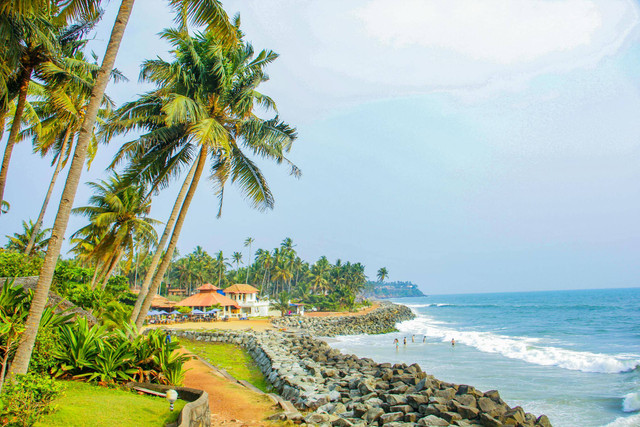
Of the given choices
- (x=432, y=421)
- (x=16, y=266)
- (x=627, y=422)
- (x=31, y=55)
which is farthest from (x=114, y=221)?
(x=627, y=422)

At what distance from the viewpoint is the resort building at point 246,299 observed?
1763 inches

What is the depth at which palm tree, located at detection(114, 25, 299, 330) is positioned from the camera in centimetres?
1139

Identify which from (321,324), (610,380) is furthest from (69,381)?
(321,324)

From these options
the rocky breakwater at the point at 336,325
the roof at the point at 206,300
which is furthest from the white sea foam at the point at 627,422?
the roof at the point at 206,300

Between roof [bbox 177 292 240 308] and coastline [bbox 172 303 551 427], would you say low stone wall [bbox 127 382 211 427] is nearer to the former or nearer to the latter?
coastline [bbox 172 303 551 427]

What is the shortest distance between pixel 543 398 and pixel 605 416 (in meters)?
2.25

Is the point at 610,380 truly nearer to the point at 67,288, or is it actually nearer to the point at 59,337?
the point at 59,337

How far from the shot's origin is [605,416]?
11719 millimetres

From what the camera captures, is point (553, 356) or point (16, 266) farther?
point (553, 356)

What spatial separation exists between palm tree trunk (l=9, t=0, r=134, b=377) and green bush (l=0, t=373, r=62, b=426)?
34 cm

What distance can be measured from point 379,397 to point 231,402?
3.92 meters

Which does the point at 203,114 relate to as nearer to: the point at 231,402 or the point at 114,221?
the point at 231,402

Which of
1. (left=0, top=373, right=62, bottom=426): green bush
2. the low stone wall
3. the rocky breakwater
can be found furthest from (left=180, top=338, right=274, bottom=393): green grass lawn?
the rocky breakwater

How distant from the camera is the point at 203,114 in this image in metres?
11.0
